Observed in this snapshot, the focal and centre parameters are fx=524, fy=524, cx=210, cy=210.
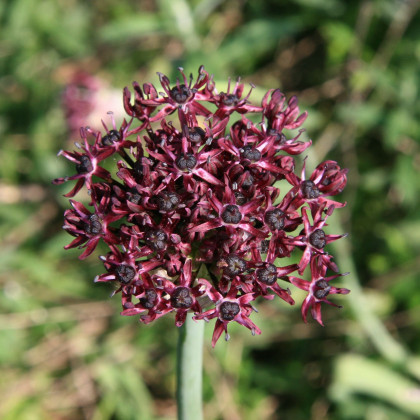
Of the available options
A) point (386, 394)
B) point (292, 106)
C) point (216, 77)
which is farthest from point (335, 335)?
point (292, 106)

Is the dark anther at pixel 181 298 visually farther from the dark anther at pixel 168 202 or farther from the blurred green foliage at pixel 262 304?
the blurred green foliage at pixel 262 304

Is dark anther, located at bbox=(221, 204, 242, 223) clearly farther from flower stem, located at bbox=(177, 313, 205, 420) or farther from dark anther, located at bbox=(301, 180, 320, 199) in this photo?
flower stem, located at bbox=(177, 313, 205, 420)

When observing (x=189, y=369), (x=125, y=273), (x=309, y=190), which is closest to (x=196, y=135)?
(x=309, y=190)

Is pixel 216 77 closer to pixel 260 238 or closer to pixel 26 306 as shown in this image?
pixel 260 238

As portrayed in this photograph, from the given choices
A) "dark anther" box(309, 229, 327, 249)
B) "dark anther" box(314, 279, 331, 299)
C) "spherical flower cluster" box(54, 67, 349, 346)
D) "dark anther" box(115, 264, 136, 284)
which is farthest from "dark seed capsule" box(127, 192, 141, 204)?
"dark anther" box(314, 279, 331, 299)

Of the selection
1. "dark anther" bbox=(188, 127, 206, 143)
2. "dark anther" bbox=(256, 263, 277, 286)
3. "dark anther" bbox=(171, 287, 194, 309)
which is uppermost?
"dark anther" bbox=(188, 127, 206, 143)

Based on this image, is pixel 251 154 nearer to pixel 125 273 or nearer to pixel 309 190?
pixel 309 190
